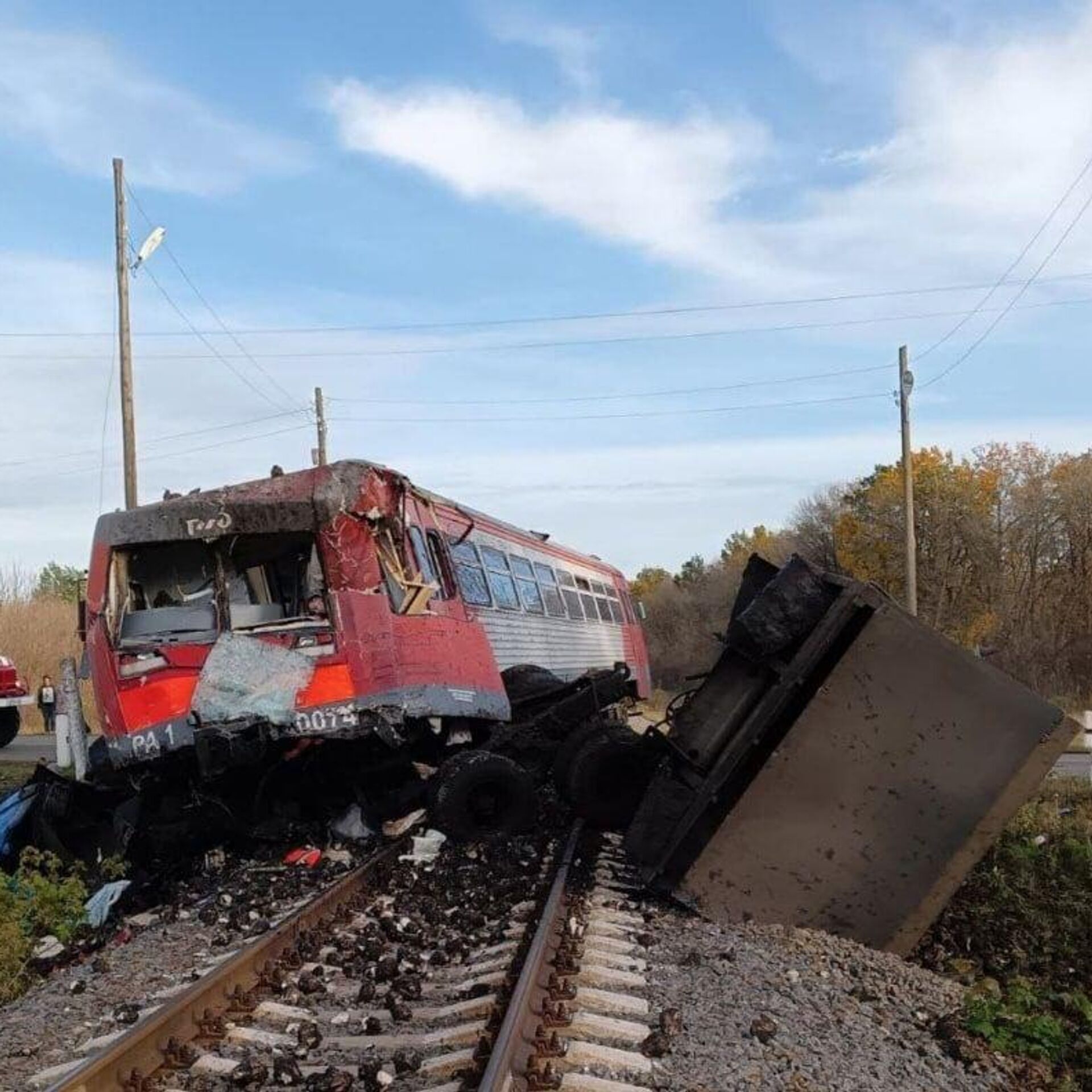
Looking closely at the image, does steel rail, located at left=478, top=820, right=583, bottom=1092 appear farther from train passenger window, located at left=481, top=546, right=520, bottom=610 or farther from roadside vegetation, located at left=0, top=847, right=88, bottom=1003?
train passenger window, located at left=481, top=546, right=520, bottom=610

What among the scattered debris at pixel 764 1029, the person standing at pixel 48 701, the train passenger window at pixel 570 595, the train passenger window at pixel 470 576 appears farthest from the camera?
the person standing at pixel 48 701

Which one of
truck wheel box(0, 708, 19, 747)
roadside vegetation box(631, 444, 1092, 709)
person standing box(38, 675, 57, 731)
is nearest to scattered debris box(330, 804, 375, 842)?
truck wheel box(0, 708, 19, 747)

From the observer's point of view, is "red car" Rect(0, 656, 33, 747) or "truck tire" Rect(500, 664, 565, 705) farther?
"red car" Rect(0, 656, 33, 747)

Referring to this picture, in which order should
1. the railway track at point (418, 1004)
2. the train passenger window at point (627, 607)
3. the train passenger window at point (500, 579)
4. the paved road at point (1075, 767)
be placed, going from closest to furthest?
the railway track at point (418, 1004)
the paved road at point (1075, 767)
the train passenger window at point (500, 579)
the train passenger window at point (627, 607)

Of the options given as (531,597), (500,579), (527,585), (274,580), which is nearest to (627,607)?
(531,597)

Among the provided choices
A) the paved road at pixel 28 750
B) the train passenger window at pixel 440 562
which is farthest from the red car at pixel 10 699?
the train passenger window at pixel 440 562

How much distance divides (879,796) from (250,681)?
15.1ft


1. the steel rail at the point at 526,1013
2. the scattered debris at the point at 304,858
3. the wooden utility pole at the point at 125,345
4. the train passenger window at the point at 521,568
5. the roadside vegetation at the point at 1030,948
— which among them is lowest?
the roadside vegetation at the point at 1030,948

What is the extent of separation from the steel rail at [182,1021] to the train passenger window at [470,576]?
15.9ft

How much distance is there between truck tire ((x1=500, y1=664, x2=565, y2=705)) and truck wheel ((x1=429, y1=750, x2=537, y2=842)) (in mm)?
2178

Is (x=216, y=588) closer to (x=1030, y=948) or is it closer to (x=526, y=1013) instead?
(x=526, y=1013)

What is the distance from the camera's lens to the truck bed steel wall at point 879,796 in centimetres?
634

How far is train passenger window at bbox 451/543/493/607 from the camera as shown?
11531 millimetres

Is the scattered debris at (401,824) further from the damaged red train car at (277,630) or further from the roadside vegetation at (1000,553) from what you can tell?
the roadside vegetation at (1000,553)
